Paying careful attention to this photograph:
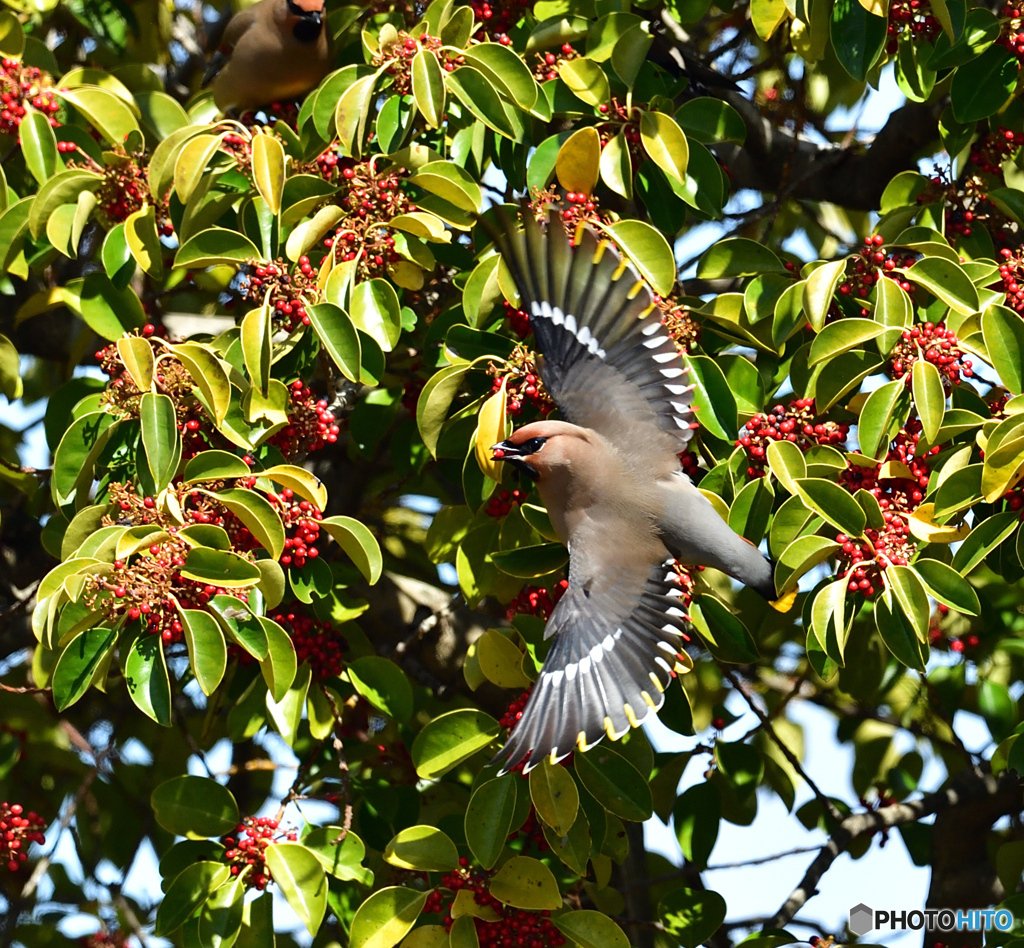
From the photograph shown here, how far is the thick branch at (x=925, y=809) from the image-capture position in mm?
3088

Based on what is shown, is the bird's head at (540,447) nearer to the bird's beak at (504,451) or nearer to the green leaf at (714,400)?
the bird's beak at (504,451)

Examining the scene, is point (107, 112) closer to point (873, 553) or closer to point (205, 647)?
point (205, 647)

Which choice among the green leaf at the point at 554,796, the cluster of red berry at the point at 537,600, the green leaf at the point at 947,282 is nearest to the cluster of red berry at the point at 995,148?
the green leaf at the point at 947,282

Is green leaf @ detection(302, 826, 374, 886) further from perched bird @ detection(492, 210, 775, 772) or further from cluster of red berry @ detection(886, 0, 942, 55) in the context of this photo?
cluster of red berry @ detection(886, 0, 942, 55)

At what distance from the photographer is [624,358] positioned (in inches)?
122

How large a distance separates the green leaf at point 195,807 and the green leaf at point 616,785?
2.41 feet

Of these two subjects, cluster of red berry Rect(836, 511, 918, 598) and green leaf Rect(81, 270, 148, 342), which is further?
green leaf Rect(81, 270, 148, 342)

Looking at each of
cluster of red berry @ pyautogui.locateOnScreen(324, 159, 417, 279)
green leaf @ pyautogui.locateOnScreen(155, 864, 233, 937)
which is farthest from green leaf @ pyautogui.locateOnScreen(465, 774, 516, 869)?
cluster of red berry @ pyautogui.locateOnScreen(324, 159, 417, 279)

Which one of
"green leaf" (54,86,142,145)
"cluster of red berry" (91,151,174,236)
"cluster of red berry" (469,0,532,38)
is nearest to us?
"cluster of red berry" (91,151,174,236)

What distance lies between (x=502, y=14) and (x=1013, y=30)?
123 centimetres

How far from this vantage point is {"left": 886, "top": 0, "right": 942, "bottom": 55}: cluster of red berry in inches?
113

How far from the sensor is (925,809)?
3.30m

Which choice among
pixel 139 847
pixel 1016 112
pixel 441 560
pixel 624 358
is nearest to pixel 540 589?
pixel 441 560

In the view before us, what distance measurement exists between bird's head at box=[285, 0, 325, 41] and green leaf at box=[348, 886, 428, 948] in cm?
220
